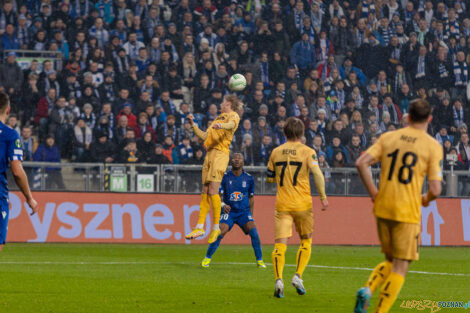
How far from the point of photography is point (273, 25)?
28.7 m

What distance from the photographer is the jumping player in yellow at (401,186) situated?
8.22 m

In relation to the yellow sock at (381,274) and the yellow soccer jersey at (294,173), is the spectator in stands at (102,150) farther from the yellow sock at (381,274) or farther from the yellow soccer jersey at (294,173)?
the yellow sock at (381,274)

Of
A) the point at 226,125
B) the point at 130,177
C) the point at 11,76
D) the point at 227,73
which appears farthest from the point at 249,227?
the point at 227,73

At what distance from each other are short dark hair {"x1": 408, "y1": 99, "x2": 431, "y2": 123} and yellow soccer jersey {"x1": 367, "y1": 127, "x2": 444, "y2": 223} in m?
0.11

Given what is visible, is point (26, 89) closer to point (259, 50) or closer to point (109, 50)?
point (109, 50)

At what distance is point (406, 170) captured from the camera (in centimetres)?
823

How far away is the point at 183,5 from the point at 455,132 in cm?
951

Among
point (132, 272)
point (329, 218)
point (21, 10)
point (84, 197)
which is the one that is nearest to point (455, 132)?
point (329, 218)

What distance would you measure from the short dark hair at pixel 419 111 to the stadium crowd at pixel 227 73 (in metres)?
14.9

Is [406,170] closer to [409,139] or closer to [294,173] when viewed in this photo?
[409,139]

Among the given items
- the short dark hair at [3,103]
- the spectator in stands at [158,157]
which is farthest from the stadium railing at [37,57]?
the short dark hair at [3,103]

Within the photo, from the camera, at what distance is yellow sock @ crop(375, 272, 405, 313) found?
8266 mm

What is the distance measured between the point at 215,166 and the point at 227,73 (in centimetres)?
1154

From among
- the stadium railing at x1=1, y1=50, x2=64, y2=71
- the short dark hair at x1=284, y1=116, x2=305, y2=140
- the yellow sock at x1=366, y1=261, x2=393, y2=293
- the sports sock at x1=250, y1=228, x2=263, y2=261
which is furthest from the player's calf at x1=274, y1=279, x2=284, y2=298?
the stadium railing at x1=1, y1=50, x2=64, y2=71
